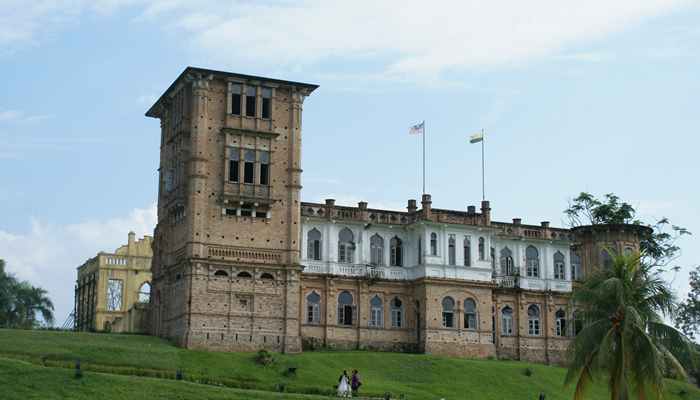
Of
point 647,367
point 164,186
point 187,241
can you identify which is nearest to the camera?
point 647,367

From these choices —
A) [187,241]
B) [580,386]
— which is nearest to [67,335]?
[187,241]

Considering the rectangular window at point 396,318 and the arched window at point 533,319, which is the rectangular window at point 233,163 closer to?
the rectangular window at point 396,318

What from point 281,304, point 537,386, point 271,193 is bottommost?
point 537,386

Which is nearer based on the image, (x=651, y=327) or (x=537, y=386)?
(x=651, y=327)

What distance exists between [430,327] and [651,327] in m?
31.3

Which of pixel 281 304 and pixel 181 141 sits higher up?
pixel 181 141

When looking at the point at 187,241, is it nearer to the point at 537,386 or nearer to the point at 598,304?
the point at 537,386

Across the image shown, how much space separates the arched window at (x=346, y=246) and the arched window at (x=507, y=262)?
11739 mm

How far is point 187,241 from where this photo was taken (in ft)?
206

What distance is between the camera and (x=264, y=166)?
65.7 meters

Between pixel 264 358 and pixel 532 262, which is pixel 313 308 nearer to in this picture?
pixel 264 358

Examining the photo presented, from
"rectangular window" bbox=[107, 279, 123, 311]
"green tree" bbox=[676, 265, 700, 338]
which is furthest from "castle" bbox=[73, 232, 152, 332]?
"green tree" bbox=[676, 265, 700, 338]

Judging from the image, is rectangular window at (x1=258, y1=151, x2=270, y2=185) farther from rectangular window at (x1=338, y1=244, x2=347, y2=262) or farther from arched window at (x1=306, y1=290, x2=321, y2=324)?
arched window at (x1=306, y1=290, x2=321, y2=324)

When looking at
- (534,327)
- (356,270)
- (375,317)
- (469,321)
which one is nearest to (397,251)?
(356,270)
